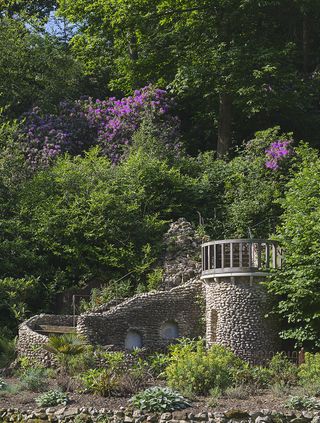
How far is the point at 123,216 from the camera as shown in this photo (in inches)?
1160

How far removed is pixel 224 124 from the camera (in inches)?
1425

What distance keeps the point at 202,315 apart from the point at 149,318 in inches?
68.1

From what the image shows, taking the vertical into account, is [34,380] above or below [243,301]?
below

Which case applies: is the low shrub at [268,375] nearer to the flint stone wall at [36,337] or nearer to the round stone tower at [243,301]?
the round stone tower at [243,301]

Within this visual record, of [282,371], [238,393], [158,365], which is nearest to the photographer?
[238,393]

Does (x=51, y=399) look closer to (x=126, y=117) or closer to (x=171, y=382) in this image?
(x=171, y=382)

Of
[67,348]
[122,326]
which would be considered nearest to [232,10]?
[122,326]

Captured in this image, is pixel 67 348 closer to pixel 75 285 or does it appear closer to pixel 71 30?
pixel 75 285

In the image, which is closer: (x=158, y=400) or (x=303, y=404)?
(x=158, y=400)

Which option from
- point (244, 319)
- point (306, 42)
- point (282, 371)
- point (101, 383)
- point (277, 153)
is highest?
point (306, 42)

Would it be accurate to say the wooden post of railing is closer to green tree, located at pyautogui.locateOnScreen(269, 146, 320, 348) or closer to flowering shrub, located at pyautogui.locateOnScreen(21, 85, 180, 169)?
green tree, located at pyautogui.locateOnScreen(269, 146, 320, 348)

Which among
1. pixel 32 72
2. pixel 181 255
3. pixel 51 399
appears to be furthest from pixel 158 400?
pixel 32 72

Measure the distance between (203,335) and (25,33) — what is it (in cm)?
2099

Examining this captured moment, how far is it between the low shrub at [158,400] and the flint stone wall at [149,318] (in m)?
5.20
